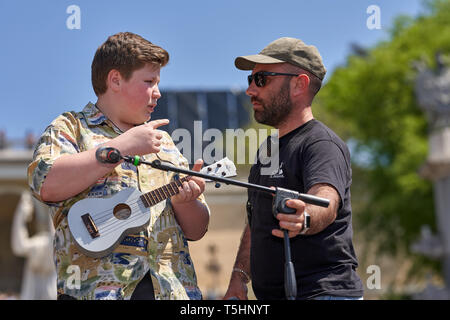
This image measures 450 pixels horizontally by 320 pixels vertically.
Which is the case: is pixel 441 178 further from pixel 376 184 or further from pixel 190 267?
pixel 190 267

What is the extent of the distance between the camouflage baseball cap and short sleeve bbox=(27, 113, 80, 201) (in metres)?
1.00

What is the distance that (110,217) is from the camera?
11.2 feet

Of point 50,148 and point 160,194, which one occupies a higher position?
point 50,148

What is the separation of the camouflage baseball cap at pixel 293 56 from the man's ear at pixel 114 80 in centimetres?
69

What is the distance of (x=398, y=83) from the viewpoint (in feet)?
92.9

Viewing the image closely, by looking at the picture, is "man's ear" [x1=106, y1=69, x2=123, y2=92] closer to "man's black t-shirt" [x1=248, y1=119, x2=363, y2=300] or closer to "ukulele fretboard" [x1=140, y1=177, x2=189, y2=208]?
"ukulele fretboard" [x1=140, y1=177, x2=189, y2=208]

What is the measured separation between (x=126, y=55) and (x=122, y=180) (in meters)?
0.59

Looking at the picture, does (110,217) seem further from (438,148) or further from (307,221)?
(438,148)

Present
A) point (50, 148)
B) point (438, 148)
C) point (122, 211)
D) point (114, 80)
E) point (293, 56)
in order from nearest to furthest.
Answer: point (50, 148) < point (122, 211) < point (114, 80) < point (293, 56) < point (438, 148)

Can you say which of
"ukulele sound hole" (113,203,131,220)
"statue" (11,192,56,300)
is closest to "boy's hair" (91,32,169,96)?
"ukulele sound hole" (113,203,131,220)

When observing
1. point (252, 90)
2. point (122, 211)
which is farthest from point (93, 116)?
point (252, 90)

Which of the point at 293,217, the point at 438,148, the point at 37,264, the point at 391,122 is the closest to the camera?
the point at 293,217

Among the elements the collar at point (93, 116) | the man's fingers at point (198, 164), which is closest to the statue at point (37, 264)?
the collar at point (93, 116)
